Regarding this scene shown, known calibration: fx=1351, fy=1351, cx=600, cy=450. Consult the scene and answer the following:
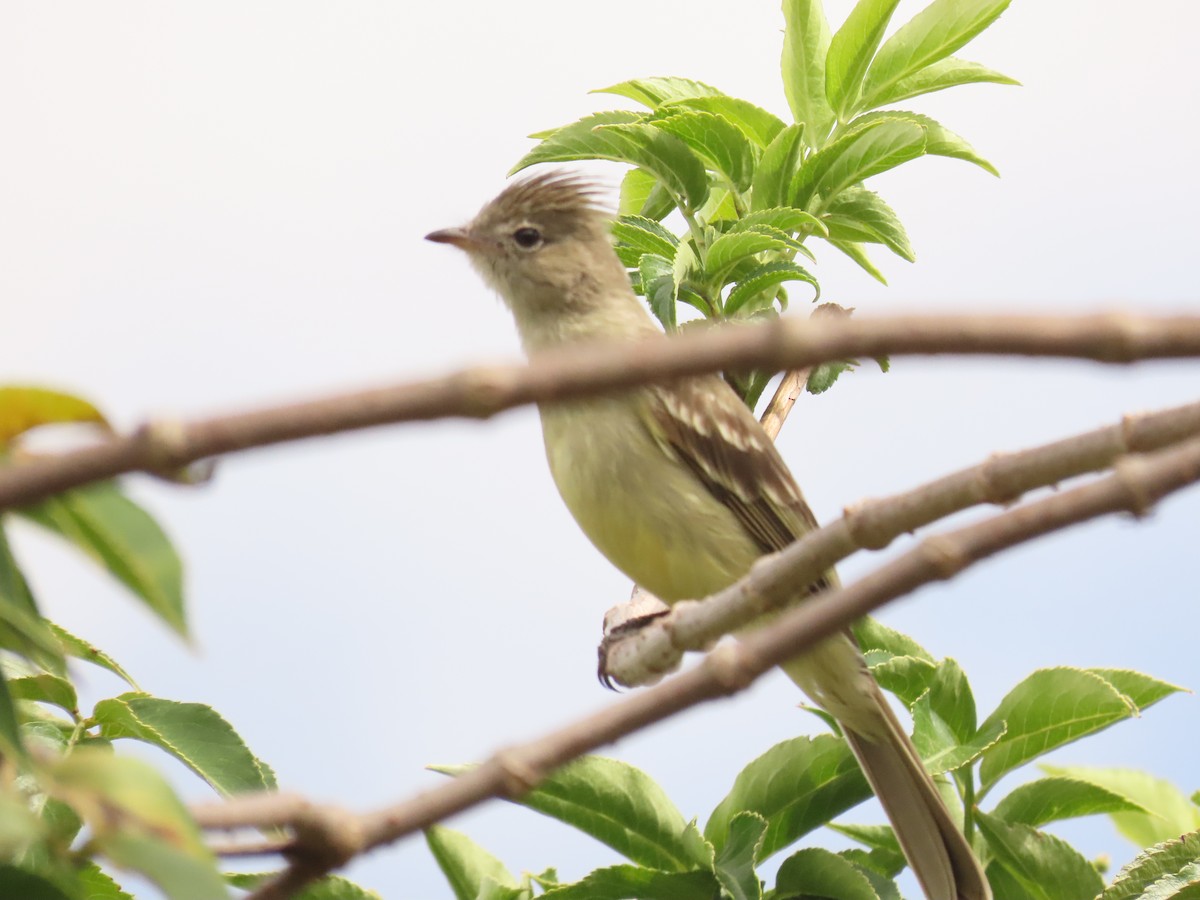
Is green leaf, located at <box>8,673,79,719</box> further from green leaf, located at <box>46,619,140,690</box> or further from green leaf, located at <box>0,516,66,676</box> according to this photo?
green leaf, located at <box>0,516,66,676</box>

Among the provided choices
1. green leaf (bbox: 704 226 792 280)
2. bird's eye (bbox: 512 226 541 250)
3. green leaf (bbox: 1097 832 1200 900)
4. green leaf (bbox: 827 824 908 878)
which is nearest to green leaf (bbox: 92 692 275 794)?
green leaf (bbox: 1097 832 1200 900)

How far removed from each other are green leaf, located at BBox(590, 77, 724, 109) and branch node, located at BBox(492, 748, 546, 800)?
11.5ft

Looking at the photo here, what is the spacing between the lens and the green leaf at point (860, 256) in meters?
4.88

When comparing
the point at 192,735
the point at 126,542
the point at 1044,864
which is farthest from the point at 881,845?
the point at 126,542

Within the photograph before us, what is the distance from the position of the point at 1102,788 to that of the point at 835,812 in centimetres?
72

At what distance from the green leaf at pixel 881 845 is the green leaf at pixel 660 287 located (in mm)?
1574

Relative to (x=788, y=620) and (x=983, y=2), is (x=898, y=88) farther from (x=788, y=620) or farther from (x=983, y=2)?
(x=788, y=620)

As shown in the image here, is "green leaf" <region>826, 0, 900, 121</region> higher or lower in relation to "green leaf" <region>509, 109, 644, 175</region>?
higher

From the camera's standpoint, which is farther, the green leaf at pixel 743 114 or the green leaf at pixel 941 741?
the green leaf at pixel 743 114

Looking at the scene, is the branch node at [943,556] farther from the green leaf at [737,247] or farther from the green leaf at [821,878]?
the green leaf at [737,247]

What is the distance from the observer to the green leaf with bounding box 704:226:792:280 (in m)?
3.98

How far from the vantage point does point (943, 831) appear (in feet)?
12.3

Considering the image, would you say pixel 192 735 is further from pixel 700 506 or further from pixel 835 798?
pixel 700 506

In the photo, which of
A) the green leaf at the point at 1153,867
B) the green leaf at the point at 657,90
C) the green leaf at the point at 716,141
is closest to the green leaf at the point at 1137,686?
the green leaf at the point at 1153,867
